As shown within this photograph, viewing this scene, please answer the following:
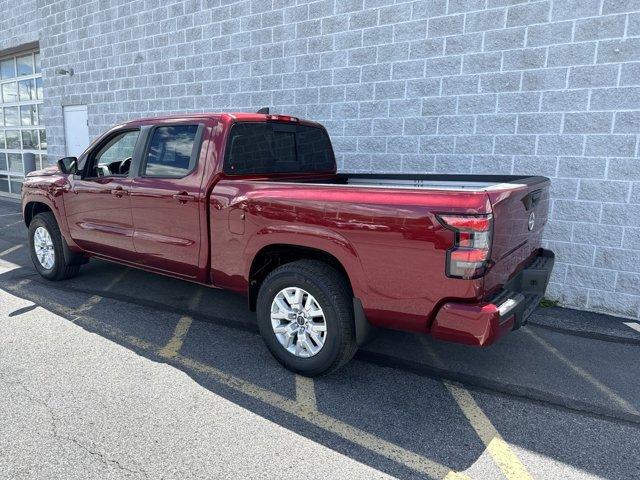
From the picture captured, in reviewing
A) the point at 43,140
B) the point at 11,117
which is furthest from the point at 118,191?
the point at 11,117

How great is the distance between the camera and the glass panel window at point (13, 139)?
43.6 feet

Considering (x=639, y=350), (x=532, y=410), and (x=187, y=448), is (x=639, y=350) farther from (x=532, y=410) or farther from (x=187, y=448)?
(x=187, y=448)

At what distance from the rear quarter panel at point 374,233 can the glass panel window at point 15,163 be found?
12.2 meters

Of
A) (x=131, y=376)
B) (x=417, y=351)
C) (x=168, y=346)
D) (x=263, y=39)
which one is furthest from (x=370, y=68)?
(x=131, y=376)

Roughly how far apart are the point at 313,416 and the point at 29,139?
1293cm

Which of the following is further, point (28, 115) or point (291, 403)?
point (28, 115)

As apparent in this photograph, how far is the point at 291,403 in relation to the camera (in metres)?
3.20

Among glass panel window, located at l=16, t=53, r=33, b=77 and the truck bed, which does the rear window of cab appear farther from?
glass panel window, located at l=16, t=53, r=33, b=77

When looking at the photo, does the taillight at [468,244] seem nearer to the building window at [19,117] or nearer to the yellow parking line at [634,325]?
the yellow parking line at [634,325]

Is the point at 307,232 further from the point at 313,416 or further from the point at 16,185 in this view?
the point at 16,185

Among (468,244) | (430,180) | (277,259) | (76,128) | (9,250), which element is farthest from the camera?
(76,128)

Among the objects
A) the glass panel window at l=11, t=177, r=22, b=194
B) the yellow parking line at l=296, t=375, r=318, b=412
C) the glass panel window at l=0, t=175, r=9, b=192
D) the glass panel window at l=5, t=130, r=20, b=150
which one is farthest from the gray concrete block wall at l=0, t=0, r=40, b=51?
the yellow parking line at l=296, t=375, r=318, b=412

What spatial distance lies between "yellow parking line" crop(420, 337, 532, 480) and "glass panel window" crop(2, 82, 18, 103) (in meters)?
14.2

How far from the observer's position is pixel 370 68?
6.42 metres
